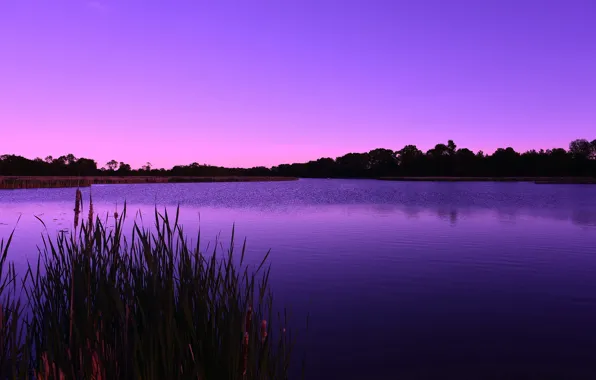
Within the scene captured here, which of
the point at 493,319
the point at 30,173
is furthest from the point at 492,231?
the point at 30,173

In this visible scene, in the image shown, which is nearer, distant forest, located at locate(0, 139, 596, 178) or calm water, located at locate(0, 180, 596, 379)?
calm water, located at locate(0, 180, 596, 379)

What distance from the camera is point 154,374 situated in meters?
3.88

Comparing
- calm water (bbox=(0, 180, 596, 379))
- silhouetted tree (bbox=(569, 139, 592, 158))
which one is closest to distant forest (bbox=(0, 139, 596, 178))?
silhouetted tree (bbox=(569, 139, 592, 158))

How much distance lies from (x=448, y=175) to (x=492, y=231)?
167144 mm

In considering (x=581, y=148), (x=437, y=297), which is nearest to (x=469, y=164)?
(x=581, y=148)

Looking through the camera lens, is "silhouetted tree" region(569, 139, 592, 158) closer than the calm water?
No

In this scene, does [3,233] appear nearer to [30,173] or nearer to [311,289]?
[311,289]

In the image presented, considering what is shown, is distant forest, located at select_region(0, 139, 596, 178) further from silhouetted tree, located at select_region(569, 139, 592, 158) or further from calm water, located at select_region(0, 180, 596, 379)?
calm water, located at select_region(0, 180, 596, 379)

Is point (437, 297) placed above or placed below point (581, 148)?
below

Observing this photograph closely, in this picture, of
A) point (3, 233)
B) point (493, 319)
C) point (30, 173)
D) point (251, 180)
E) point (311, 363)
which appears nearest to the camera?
point (311, 363)

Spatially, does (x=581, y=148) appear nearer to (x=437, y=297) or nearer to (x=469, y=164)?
(x=469, y=164)

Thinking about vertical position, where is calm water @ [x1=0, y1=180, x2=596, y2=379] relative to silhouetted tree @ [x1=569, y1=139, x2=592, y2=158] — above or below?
below

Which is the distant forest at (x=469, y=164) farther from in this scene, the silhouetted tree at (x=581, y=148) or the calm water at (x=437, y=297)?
the calm water at (x=437, y=297)

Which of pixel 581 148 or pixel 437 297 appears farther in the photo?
pixel 581 148
